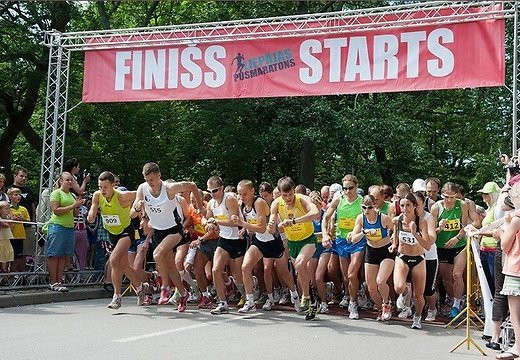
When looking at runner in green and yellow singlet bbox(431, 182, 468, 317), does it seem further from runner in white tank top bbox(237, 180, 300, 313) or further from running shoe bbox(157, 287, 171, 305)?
running shoe bbox(157, 287, 171, 305)

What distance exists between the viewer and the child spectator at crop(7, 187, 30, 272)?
11.9m

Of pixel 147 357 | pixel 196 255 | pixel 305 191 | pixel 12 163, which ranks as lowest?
pixel 147 357

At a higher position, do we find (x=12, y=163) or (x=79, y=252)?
(x=12, y=163)

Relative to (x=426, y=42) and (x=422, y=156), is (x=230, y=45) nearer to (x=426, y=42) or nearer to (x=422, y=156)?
(x=426, y=42)

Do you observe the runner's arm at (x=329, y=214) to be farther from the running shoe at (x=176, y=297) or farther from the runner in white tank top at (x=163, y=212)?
the running shoe at (x=176, y=297)

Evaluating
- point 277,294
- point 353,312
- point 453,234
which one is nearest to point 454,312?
point 453,234

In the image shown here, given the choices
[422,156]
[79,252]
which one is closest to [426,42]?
[79,252]

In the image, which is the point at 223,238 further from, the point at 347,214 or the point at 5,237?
the point at 5,237

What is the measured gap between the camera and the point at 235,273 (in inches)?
404

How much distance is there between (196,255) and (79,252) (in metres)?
3.05

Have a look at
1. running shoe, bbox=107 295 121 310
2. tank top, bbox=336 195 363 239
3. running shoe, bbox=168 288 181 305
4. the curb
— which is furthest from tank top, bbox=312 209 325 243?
the curb

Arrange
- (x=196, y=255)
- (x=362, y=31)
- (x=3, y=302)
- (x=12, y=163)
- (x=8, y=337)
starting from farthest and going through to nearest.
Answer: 1. (x=12, y=163)
2. (x=362, y=31)
3. (x=196, y=255)
4. (x=3, y=302)
5. (x=8, y=337)

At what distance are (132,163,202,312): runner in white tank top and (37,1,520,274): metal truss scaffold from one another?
3499 mm

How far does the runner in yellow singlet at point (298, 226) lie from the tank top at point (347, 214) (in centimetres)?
63
